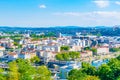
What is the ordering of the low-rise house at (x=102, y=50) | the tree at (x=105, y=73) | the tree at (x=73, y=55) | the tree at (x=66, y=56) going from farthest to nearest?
the low-rise house at (x=102, y=50), the tree at (x=73, y=55), the tree at (x=66, y=56), the tree at (x=105, y=73)

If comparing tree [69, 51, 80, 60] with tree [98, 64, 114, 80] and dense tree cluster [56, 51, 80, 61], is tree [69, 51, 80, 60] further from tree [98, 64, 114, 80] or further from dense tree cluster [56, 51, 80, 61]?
tree [98, 64, 114, 80]

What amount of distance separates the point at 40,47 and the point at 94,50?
19.2 ft

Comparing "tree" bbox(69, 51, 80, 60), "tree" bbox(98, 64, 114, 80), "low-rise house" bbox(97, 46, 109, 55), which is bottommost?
"low-rise house" bbox(97, 46, 109, 55)

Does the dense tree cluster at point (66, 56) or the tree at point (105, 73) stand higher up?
the tree at point (105, 73)

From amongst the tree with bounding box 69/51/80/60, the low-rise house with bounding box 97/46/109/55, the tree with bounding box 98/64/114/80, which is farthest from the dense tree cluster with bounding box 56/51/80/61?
the tree with bounding box 98/64/114/80

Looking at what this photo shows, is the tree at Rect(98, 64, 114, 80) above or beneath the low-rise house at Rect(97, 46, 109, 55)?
above

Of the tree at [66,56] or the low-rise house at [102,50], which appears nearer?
the tree at [66,56]

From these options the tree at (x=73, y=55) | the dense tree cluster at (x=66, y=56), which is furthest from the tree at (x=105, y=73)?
the tree at (x=73, y=55)

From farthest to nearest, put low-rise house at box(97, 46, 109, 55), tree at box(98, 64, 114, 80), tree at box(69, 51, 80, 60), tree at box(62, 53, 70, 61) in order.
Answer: low-rise house at box(97, 46, 109, 55) → tree at box(69, 51, 80, 60) → tree at box(62, 53, 70, 61) → tree at box(98, 64, 114, 80)

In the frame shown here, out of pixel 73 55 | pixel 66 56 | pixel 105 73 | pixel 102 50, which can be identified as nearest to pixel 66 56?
pixel 66 56

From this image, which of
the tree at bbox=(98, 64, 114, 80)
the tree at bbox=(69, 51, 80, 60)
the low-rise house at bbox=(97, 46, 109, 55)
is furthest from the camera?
the low-rise house at bbox=(97, 46, 109, 55)

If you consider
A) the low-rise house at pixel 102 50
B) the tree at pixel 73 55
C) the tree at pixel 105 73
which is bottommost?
the low-rise house at pixel 102 50

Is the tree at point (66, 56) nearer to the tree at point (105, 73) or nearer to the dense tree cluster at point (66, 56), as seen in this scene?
the dense tree cluster at point (66, 56)

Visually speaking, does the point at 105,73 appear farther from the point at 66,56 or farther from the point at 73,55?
the point at 73,55
